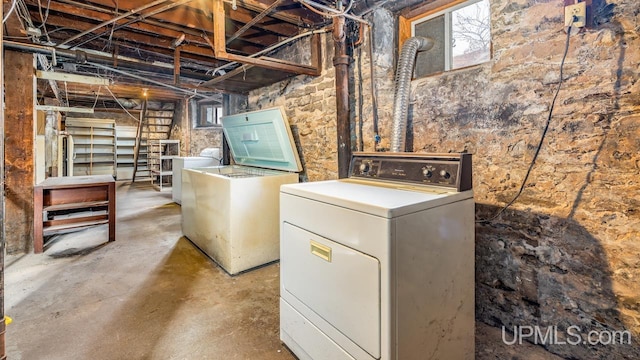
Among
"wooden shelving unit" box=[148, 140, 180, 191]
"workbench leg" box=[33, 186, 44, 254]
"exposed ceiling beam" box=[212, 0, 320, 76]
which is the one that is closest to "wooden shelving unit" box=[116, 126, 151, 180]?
"wooden shelving unit" box=[148, 140, 180, 191]

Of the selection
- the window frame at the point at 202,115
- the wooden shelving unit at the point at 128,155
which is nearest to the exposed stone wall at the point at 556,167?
the window frame at the point at 202,115

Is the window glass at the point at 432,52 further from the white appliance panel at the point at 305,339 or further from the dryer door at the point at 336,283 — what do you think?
the white appliance panel at the point at 305,339

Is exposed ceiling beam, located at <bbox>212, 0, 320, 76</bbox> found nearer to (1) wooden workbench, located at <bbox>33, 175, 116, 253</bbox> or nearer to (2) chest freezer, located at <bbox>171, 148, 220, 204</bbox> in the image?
(1) wooden workbench, located at <bbox>33, 175, 116, 253</bbox>

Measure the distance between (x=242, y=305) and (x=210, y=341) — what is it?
412 mm

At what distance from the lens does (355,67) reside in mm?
2535

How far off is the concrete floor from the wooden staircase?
5601mm

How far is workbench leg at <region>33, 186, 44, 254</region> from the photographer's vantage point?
3.01m

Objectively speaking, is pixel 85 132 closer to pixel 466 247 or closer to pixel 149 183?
pixel 149 183

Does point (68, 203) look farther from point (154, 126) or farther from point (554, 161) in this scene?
point (154, 126)

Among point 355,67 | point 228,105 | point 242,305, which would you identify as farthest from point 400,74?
point 228,105

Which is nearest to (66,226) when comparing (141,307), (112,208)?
(112,208)

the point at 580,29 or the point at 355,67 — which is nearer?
the point at 580,29

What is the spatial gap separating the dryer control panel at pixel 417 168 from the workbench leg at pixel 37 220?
10.2ft

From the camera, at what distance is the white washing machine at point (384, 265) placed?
1173 mm
